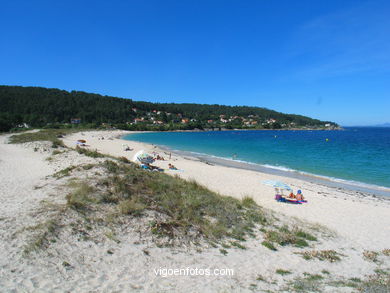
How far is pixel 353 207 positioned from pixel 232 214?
27.1ft

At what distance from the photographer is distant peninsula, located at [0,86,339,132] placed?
284 ft

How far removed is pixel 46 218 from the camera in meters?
6.03

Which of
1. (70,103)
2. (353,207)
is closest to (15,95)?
(70,103)

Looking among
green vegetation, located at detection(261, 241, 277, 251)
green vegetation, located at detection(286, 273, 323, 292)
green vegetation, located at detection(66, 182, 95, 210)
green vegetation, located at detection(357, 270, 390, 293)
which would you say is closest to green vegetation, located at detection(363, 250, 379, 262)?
green vegetation, located at detection(357, 270, 390, 293)

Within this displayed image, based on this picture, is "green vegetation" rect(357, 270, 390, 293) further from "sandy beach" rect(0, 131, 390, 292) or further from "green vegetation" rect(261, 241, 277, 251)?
"green vegetation" rect(261, 241, 277, 251)

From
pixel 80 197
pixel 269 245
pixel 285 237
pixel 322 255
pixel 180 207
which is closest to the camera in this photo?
pixel 322 255

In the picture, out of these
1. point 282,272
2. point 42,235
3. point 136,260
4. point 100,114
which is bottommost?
point 282,272

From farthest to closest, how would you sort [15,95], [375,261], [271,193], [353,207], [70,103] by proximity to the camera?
[70,103] < [15,95] < [271,193] < [353,207] < [375,261]

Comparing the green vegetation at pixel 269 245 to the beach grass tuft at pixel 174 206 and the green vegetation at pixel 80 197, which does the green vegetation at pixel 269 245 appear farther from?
the green vegetation at pixel 80 197

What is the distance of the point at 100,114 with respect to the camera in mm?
115062

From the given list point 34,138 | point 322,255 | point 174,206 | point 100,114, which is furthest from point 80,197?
point 100,114

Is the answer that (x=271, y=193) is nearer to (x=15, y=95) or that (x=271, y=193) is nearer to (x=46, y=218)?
(x=46, y=218)

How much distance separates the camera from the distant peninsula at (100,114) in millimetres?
86688

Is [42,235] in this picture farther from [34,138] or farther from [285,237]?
[34,138]
